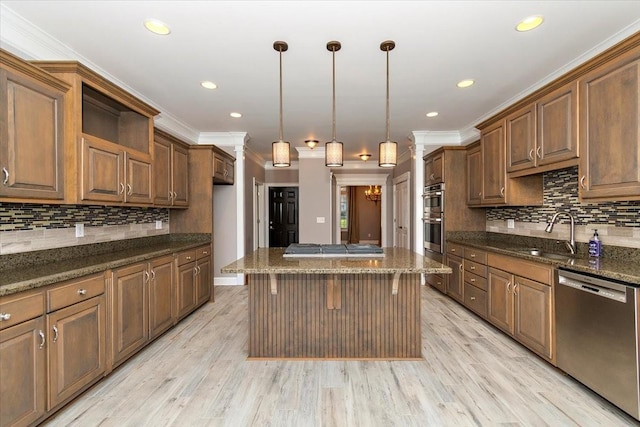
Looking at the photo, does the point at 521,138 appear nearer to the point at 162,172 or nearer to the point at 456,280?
the point at 456,280

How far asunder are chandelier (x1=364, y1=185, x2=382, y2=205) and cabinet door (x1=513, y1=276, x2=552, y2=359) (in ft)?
26.2

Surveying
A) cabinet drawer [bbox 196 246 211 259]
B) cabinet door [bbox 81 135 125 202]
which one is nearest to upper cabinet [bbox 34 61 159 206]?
cabinet door [bbox 81 135 125 202]

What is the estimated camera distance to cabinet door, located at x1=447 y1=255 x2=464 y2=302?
4.05 metres

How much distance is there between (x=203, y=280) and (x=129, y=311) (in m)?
1.57

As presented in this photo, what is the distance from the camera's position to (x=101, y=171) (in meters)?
2.52

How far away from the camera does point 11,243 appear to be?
2176mm

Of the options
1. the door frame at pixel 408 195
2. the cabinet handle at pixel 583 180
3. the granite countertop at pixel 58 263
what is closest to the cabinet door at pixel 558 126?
the cabinet handle at pixel 583 180

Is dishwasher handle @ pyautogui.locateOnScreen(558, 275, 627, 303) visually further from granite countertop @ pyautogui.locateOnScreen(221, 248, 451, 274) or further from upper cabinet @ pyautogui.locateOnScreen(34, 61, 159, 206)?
upper cabinet @ pyautogui.locateOnScreen(34, 61, 159, 206)

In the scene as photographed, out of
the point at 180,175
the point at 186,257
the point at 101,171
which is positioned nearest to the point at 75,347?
the point at 101,171

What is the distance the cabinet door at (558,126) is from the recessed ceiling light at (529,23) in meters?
0.61

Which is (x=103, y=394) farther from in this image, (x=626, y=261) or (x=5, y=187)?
(x=626, y=261)

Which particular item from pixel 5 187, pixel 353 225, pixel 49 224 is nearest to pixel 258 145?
pixel 49 224

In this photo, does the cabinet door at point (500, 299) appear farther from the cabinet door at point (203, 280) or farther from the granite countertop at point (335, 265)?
the cabinet door at point (203, 280)

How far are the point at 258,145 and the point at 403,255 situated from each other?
4.03 m
